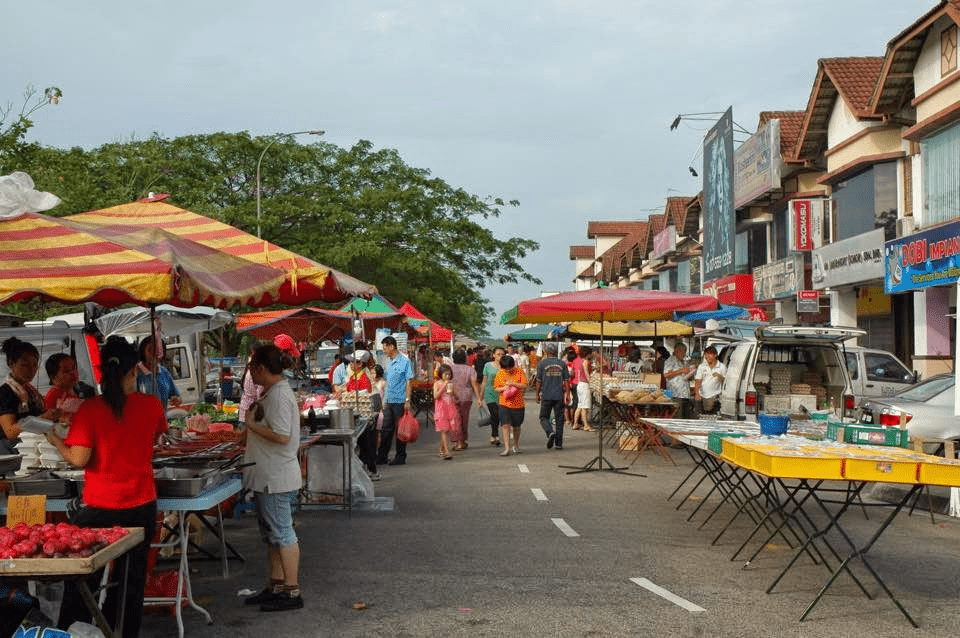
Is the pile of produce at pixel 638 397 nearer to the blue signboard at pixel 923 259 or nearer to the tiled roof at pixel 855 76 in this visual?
the blue signboard at pixel 923 259

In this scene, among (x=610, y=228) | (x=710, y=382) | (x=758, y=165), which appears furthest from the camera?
(x=610, y=228)

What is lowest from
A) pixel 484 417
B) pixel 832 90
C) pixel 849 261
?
pixel 484 417

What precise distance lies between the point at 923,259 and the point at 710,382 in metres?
7.69

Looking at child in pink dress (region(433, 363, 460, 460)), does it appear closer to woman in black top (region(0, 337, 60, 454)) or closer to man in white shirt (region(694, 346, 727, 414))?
man in white shirt (region(694, 346, 727, 414))

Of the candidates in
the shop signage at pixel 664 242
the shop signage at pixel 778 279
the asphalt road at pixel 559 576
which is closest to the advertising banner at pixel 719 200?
the shop signage at pixel 778 279

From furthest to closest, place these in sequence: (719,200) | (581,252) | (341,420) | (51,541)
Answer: (581,252)
(719,200)
(341,420)
(51,541)

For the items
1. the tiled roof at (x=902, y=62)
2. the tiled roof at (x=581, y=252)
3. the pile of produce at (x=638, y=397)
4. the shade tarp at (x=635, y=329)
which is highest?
the tiled roof at (x=581, y=252)

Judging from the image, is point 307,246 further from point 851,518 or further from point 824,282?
point 851,518

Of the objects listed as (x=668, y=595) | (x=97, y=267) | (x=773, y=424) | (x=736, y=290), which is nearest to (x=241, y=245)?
(x=97, y=267)

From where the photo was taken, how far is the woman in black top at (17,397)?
7.23 metres

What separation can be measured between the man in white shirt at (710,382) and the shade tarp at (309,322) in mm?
7116

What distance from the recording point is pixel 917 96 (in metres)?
23.3

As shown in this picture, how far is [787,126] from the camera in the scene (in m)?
36.3

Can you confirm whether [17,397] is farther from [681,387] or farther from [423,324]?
[423,324]
